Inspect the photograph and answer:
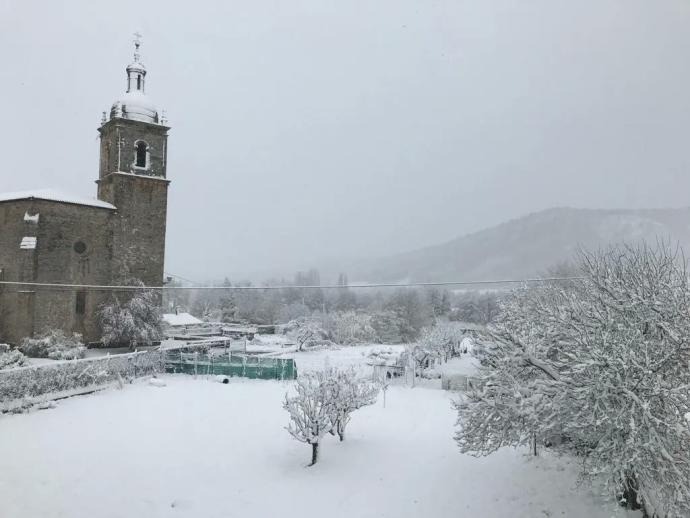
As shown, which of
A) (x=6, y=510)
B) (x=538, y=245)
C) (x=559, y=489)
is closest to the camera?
(x=6, y=510)

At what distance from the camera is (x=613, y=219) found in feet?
190

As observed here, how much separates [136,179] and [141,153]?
196 centimetres

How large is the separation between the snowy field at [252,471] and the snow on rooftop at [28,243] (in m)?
12.9

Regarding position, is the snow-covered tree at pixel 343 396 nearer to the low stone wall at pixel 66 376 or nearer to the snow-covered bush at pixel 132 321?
the low stone wall at pixel 66 376

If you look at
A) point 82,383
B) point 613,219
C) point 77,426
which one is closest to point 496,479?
point 77,426

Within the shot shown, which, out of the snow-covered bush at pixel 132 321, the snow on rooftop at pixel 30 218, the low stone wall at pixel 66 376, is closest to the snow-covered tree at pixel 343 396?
the low stone wall at pixel 66 376

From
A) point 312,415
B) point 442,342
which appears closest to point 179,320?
point 442,342

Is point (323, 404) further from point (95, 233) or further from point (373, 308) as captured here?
point (373, 308)

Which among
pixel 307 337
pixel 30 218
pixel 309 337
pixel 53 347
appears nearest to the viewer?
pixel 53 347

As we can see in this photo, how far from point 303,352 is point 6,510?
32.1 m

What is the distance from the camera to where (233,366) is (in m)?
23.1

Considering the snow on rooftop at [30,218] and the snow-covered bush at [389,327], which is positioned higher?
the snow on rooftop at [30,218]

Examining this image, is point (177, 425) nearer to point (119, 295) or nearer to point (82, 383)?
point (82, 383)

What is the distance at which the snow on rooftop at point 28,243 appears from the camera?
25750mm
